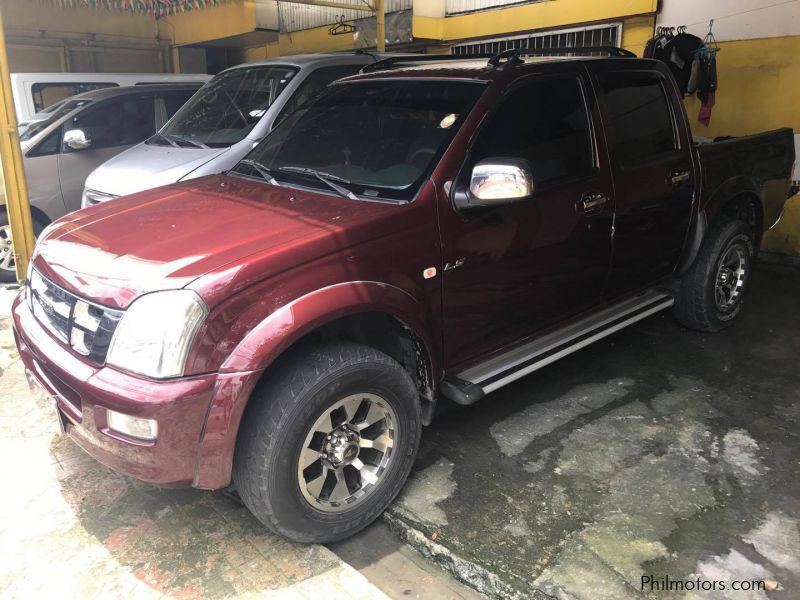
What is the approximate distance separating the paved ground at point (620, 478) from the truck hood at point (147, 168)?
9.50 ft

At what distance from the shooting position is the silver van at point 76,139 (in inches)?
260

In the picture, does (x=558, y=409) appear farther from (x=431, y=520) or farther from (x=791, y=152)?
(x=791, y=152)

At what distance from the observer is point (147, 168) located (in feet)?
17.4

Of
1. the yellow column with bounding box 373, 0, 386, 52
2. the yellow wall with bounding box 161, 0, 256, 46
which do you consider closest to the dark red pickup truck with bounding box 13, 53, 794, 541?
the yellow column with bounding box 373, 0, 386, 52

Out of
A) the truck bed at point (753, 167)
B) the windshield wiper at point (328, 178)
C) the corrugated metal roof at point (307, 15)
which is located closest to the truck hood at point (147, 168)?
the windshield wiper at point (328, 178)

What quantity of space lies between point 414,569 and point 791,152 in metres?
4.49

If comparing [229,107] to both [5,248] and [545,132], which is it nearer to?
[5,248]

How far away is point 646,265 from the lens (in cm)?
408

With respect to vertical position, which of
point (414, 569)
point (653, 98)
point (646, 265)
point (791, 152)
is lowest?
point (414, 569)

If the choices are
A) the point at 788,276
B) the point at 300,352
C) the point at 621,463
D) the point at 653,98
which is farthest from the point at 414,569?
the point at 788,276

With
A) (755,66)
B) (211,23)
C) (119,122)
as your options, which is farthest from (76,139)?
(211,23)

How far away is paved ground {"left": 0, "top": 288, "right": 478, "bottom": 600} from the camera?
255 centimetres

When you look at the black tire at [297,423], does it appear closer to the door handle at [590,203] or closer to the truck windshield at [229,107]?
the door handle at [590,203]

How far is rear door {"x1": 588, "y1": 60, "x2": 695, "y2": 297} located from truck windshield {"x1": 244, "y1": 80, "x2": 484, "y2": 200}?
1.07m
